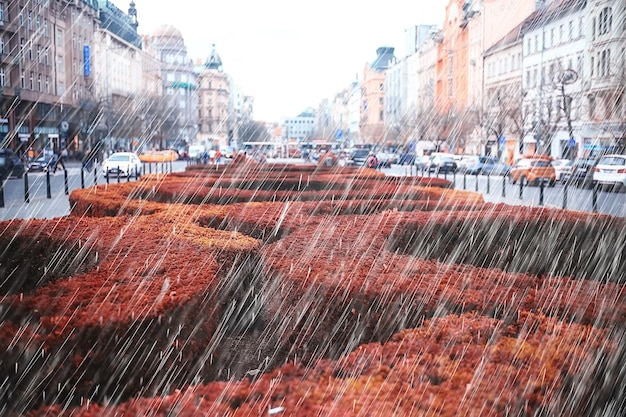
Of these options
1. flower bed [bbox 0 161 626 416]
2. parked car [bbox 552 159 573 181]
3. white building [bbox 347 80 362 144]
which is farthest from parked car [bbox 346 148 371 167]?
white building [bbox 347 80 362 144]

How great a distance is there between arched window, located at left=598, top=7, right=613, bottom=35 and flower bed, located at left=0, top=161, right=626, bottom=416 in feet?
120

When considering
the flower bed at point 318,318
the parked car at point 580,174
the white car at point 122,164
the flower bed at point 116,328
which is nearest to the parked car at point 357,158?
the parked car at point 580,174

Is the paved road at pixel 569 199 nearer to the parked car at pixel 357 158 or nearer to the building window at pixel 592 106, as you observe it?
the building window at pixel 592 106

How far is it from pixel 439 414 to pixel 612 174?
26610 millimetres

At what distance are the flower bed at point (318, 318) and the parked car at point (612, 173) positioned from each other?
68.3 feet

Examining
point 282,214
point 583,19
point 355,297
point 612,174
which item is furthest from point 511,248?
point 583,19

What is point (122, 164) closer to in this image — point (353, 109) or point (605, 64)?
point (605, 64)

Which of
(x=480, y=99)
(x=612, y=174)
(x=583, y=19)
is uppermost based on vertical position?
(x=583, y=19)

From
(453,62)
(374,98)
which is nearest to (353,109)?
(374,98)

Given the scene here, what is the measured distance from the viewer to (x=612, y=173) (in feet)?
88.1

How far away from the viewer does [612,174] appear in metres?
26.8

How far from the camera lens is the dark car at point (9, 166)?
29109 mm

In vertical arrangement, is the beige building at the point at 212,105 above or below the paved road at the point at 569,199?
above

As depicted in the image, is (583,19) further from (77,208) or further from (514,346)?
(514,346)
